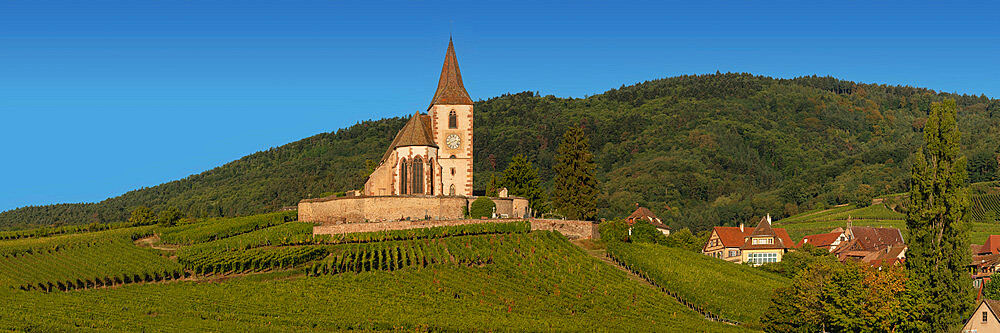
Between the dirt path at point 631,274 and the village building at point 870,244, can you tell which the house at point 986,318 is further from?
the village building at point 870,244

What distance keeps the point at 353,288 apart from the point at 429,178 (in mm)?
19147

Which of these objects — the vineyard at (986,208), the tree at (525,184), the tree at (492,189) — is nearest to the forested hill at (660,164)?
the vineyard at (986,208)

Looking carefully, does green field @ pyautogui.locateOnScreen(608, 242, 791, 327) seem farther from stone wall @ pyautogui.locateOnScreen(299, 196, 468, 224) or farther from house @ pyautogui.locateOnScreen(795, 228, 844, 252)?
house @ pyautogui.locateOnScreen(795, 228, 844, 252)

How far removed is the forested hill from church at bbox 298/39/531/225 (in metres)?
47.9

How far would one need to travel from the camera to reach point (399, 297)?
5019 cm

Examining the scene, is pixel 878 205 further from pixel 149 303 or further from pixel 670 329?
pixel 149 303

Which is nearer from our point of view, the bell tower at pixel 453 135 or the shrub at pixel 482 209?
the shrub at pixel 482 209

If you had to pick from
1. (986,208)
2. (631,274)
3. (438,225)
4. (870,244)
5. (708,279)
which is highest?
(986,208)

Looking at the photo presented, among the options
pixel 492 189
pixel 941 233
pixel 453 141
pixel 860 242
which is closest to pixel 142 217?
pixel 453 141

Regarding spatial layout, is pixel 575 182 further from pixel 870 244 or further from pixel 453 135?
pixel 870 244

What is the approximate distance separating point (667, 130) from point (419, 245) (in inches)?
5007

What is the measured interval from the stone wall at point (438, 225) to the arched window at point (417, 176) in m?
4.83

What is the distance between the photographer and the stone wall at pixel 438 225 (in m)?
65.3

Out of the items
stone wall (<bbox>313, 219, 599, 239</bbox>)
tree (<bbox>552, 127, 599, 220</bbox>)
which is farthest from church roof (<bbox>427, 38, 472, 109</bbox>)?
stone wall (<bbox>313, 219, 599, 239</bbox>)
